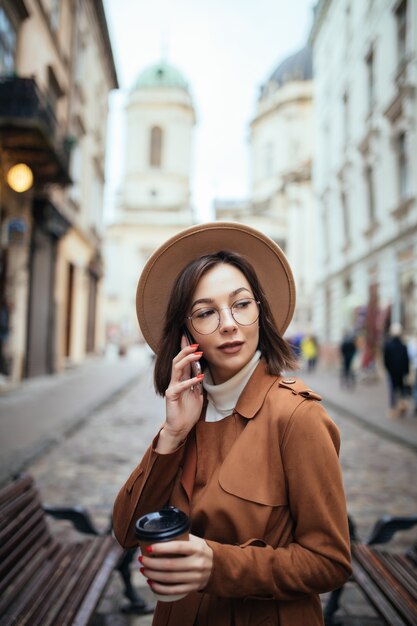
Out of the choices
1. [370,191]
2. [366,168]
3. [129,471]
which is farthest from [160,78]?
[129,471]

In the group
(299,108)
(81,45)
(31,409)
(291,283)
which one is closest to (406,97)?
(81,45)

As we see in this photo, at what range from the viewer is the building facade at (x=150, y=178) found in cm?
4856

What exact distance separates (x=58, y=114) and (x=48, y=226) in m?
4.17

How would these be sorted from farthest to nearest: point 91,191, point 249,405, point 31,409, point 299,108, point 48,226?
point 299,108 < point 91,191 < point 48,226 < point 31,409 < point 249,405

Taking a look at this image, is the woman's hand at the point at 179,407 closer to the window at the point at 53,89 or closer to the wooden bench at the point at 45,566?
the wooden bench at the point at 45,566

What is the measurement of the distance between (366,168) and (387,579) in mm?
18996

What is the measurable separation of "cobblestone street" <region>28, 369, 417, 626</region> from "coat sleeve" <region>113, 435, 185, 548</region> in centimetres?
163

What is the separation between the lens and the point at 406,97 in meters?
14.9

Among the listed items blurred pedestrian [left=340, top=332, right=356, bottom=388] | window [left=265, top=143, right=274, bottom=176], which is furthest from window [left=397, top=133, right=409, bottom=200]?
window [left=265, top=143, right=274, bottom=176]

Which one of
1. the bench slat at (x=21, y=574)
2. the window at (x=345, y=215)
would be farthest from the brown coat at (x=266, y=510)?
the window at (x=345, y=215)

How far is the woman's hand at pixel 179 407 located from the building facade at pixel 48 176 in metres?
10.4

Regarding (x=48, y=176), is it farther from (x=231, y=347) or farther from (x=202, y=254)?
(x=231, y=347)

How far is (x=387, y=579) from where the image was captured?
8.16ft

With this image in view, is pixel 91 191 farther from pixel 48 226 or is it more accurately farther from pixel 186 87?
pixel 186 87
